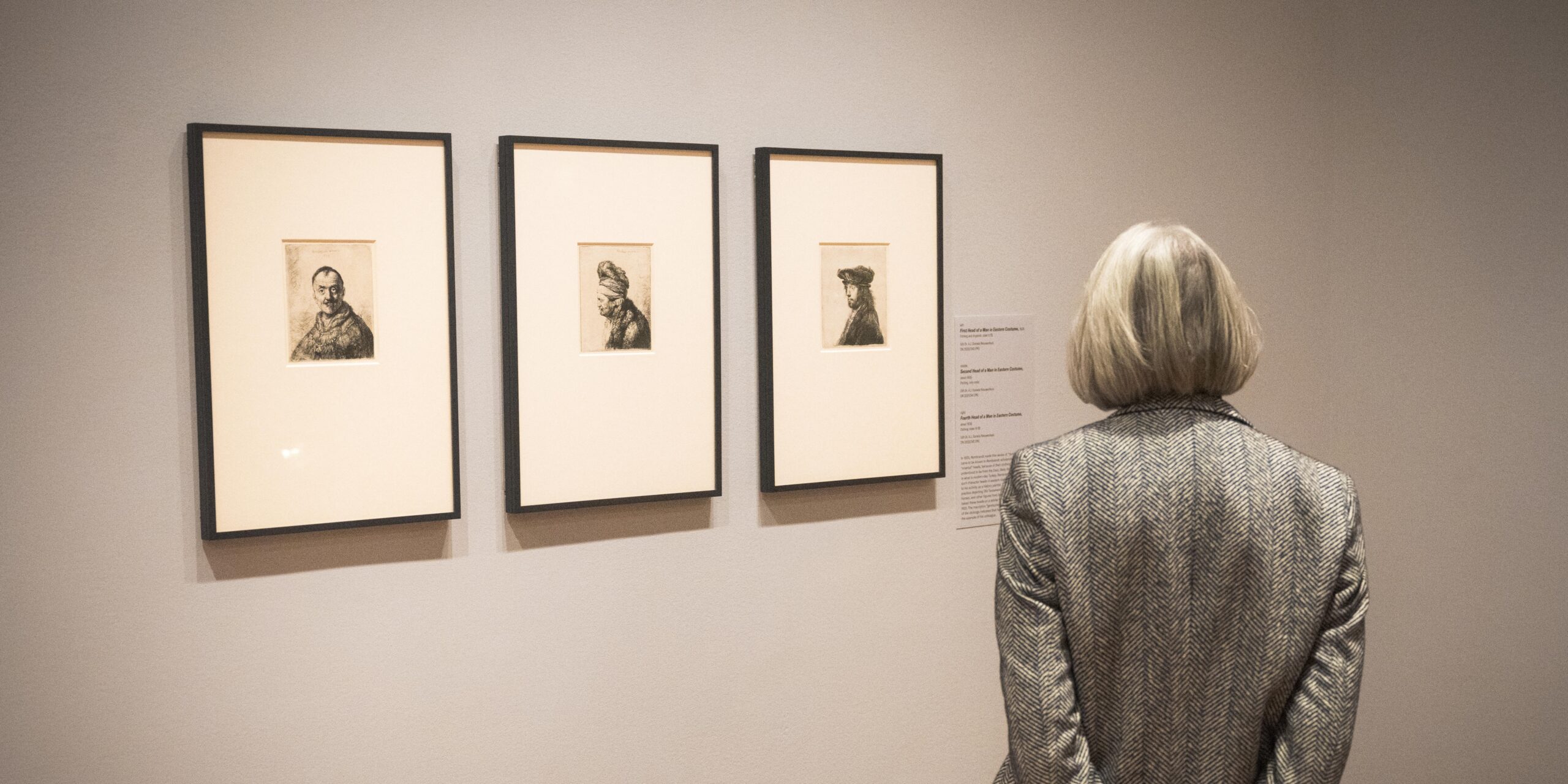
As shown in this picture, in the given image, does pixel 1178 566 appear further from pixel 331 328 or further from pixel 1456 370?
Answer: pixel 1456 370

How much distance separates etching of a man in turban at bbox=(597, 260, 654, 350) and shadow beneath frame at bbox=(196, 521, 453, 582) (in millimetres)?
576

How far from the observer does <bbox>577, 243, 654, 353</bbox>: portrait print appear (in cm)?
281

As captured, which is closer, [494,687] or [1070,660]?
[1070,660]

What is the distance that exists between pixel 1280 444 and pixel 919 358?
1.35 metres

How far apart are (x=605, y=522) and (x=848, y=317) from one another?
2.68 ft

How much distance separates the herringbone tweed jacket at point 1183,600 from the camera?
1.92 metres

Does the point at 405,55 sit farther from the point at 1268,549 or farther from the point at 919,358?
the point at 1268,549

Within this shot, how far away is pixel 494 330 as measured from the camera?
2.77m

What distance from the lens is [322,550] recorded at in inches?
103

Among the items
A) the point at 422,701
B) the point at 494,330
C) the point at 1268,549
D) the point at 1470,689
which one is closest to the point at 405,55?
the point at 494,330

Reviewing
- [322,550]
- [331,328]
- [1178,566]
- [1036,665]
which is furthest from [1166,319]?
[322,550]

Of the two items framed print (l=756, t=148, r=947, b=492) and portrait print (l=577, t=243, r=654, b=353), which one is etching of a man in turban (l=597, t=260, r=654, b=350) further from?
framed print (l=756, t=148, r=947, b=492)

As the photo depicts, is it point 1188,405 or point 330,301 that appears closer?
point 1188,405

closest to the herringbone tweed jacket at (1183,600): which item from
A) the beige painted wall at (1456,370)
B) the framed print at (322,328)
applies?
the framed print at (322,328)
